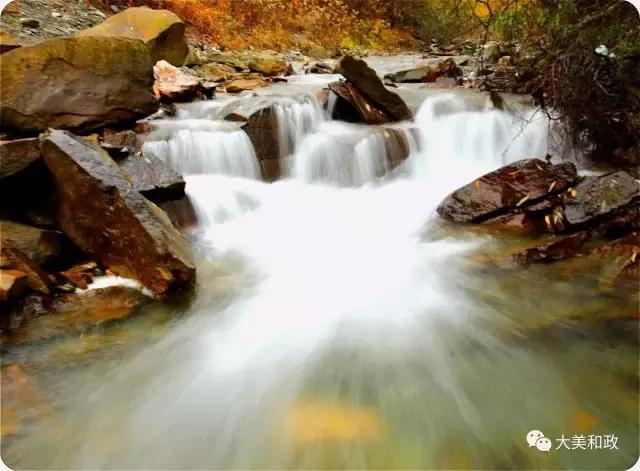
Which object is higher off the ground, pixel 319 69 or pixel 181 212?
pixel 319 69

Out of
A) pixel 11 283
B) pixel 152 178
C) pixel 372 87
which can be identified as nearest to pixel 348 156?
pixel 372 87

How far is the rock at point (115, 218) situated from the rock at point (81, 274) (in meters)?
0.14

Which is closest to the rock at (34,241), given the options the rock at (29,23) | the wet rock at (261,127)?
the wet rock at (261,127)

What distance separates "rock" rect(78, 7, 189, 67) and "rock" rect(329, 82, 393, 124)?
3.52 metres

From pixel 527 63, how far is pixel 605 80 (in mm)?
1800

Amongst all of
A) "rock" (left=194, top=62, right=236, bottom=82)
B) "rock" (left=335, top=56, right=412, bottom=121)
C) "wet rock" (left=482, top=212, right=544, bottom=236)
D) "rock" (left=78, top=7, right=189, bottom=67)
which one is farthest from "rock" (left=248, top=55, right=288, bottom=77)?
"wet rock" (left=482, top=212, right=544, bottom=236)

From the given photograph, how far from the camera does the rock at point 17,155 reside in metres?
4.00

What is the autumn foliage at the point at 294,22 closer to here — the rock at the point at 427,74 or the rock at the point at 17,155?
the rock at the point at 427,74

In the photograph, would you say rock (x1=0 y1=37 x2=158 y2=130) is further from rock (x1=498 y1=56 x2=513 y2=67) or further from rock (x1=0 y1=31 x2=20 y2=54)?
rock (x1=498 y1=56 x2=513 y2=67)

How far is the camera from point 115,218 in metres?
3.89

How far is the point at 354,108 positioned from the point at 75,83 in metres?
4.13

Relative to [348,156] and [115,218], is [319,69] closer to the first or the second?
[348,156]

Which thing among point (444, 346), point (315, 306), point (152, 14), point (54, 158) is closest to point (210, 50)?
point (152, 14)

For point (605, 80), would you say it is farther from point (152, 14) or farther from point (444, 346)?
point (152, 14)
